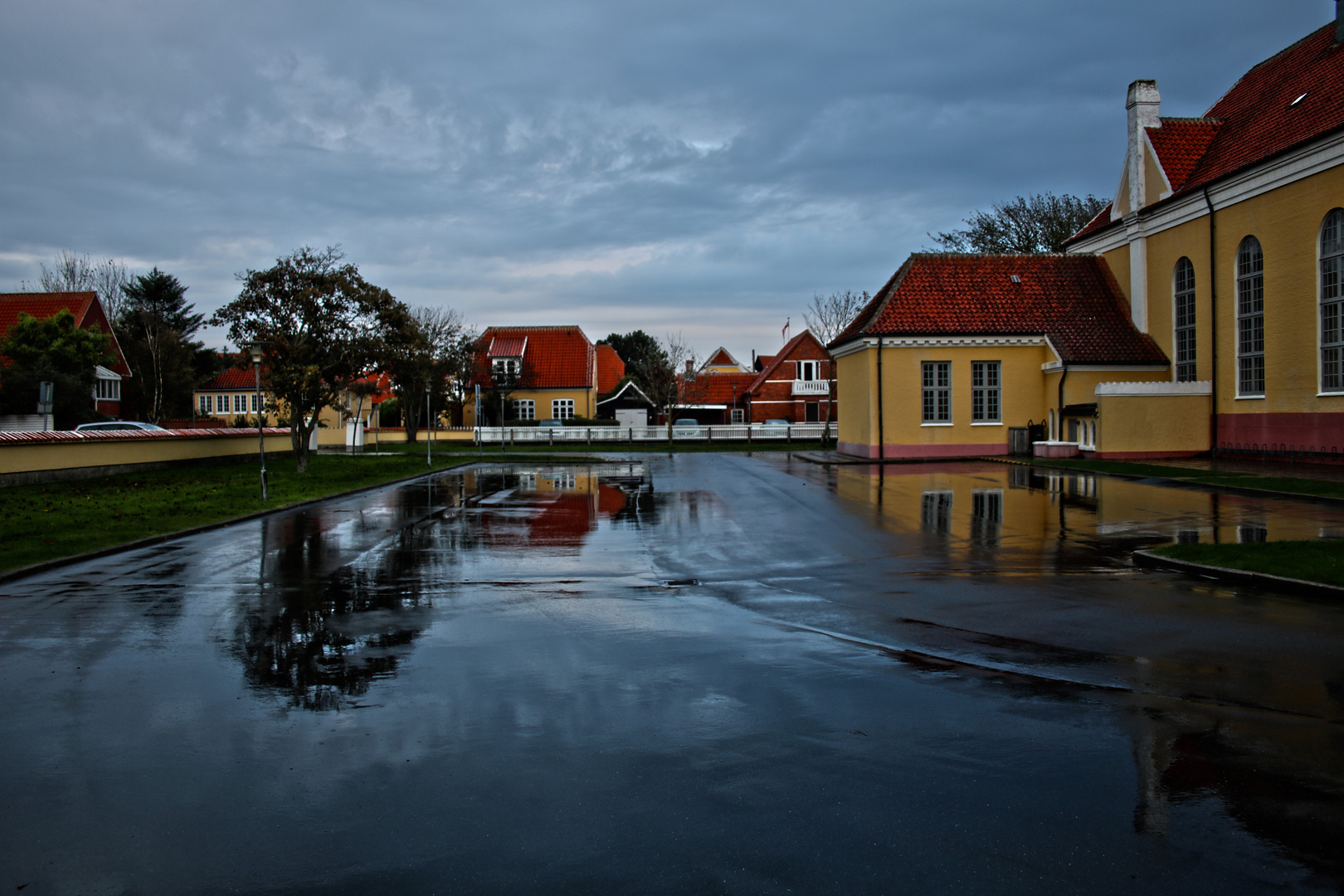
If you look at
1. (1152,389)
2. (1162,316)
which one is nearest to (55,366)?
(1152,389)

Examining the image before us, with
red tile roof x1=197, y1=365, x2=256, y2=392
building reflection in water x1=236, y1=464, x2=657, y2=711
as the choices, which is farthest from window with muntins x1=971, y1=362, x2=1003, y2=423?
red tile roof x1=197, y1=365, x2=256, y2=392

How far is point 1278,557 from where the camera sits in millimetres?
10211

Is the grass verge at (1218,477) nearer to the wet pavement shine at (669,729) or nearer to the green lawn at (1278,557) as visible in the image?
the green lawn at (1278,557)

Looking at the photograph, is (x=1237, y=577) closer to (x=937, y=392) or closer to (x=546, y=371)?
(x=937, y=392)

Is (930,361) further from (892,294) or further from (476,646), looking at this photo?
(476,646)

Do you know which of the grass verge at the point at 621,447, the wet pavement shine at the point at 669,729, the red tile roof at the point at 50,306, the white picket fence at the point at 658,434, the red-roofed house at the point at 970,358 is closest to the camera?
the wet pavement shine at the point at 669,729

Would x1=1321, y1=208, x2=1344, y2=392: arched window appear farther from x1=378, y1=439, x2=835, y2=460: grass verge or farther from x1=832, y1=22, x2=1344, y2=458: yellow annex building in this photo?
x1=378, y1=439, x2=835, y2=460: grass verge

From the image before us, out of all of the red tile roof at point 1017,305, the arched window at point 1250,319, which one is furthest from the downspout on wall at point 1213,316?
the red tile roof at point 1017,305

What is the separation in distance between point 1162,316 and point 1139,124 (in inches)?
295

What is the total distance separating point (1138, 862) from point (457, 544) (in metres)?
11.0

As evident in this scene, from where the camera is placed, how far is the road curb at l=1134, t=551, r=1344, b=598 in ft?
28.8

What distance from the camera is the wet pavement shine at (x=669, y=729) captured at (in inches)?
144

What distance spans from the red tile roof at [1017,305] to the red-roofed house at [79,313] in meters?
40.1

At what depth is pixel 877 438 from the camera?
3469 centimetres
